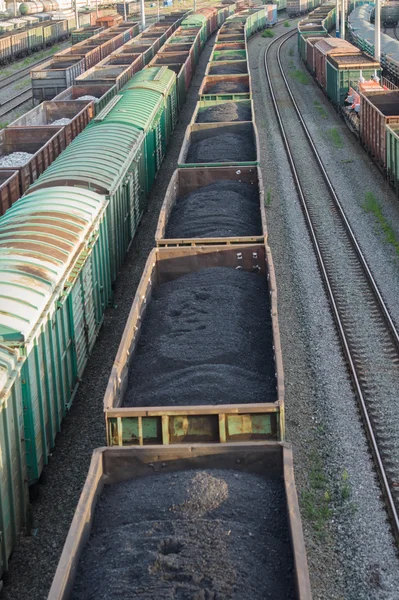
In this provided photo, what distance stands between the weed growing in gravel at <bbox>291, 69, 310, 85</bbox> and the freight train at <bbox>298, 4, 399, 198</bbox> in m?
0.60

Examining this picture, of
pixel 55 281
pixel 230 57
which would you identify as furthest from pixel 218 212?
pixel 230 57

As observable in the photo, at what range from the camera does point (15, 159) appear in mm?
25219

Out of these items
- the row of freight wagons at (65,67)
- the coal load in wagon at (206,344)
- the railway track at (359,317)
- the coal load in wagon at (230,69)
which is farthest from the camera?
the row of freight wagons at (65,67)

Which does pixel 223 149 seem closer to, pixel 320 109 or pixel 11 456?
pixel 11 456

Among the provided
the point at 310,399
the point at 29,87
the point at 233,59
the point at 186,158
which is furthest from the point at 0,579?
the point at 29,87

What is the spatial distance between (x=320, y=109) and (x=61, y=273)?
31738 mm

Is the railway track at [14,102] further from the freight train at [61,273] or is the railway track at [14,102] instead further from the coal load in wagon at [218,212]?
the coal load in wagon at [218,212]

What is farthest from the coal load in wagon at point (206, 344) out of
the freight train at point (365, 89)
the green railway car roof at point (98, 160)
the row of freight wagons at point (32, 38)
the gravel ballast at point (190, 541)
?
the row of freight wagons at point (32, 38)

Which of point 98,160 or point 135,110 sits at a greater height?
point 135,110

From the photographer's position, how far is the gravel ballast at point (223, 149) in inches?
918

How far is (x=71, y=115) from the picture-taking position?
106 ft

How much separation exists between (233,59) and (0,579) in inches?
1740

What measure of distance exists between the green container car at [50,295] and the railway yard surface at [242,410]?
0.97 meters

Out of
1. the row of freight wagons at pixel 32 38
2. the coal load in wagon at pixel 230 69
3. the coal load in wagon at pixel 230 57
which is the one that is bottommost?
the coal load in wagon at pixel 230 69
